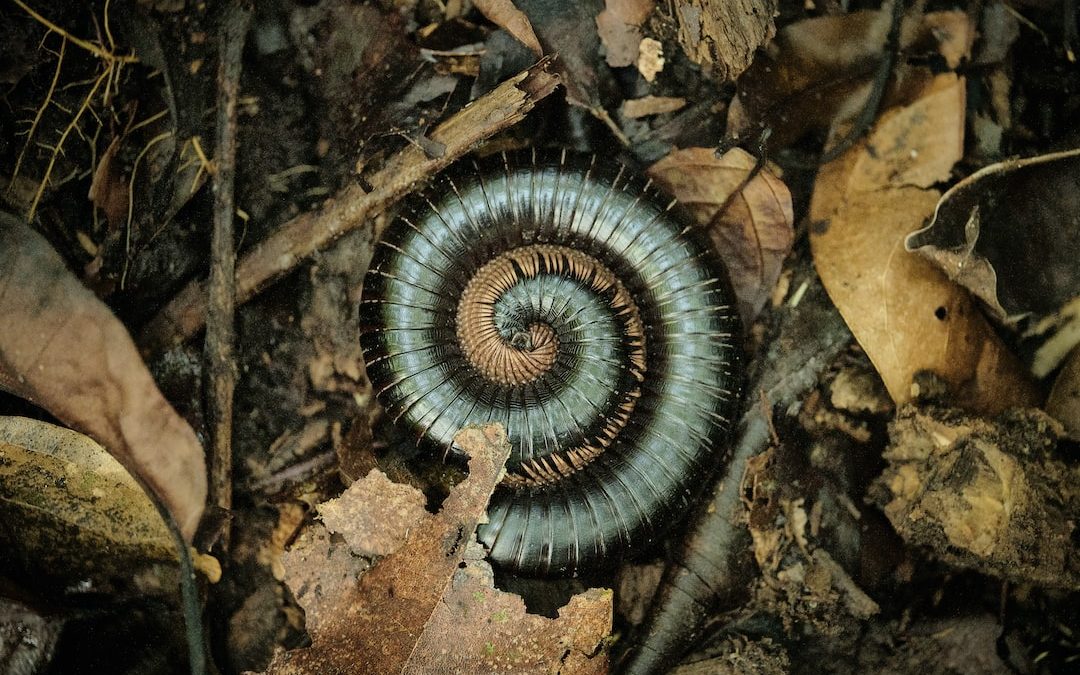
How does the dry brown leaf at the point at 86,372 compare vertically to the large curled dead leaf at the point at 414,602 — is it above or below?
above

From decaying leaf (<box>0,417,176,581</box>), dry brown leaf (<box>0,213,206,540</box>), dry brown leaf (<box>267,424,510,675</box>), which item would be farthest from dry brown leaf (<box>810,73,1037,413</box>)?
decaying leaf (<box>0,417,176,581</box>)

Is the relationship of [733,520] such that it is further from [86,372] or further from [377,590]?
[86,372]

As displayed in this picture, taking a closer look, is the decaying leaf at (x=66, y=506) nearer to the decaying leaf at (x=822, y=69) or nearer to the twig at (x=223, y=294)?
the twig at (x=223, y=294)

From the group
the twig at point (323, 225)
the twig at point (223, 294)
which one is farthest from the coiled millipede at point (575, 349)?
the twig at point (223, 294)

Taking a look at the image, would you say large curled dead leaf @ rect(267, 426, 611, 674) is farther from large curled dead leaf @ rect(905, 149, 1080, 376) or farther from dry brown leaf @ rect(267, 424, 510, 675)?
large curled dead leaf @ rect(905, 149, 1080, 376)

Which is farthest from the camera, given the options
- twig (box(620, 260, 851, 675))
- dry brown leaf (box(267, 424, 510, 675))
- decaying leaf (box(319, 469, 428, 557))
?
twig (box(620, 260, 851, 675))

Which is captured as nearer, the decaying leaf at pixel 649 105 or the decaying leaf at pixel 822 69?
the decaying leaf at pixel 822 69

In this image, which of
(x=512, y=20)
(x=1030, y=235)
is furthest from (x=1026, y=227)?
(x=512, y=20)
